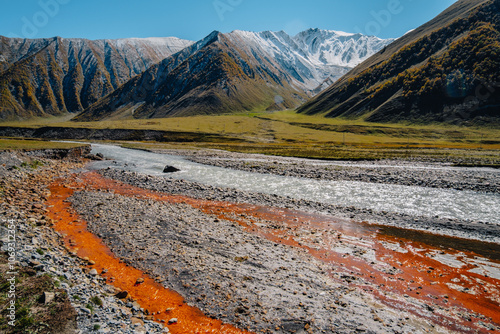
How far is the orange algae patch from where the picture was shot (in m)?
10.2

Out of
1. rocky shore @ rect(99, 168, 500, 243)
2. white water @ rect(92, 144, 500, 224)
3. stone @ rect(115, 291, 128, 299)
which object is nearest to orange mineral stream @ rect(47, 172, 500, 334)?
stone @ rect(115, 291, 128, 299)

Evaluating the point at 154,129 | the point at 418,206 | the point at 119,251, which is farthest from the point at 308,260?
the point at 154,129

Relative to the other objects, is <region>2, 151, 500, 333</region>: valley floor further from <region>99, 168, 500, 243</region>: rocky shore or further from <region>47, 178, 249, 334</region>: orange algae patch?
<region>99, 168, 500, 243</region>: rocky shore

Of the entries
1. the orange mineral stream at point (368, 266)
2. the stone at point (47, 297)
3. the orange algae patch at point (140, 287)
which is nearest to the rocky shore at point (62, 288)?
the stone at point (47, 297)

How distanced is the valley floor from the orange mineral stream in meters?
0.07

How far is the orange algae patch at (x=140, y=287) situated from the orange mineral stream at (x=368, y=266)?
4 centimetres

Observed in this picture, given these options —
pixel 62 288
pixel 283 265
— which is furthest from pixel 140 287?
pixel 283 265

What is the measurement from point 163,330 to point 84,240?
10.3 m

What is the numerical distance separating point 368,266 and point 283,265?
16.9 ft

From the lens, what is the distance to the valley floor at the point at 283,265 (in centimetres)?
1077

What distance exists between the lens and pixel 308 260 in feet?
51.9

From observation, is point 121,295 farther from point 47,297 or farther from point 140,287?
point 47,297

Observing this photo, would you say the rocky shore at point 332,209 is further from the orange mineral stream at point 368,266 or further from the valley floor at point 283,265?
the orange mineral stream at point 368,266

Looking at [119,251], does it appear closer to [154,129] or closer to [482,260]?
[482,260]
